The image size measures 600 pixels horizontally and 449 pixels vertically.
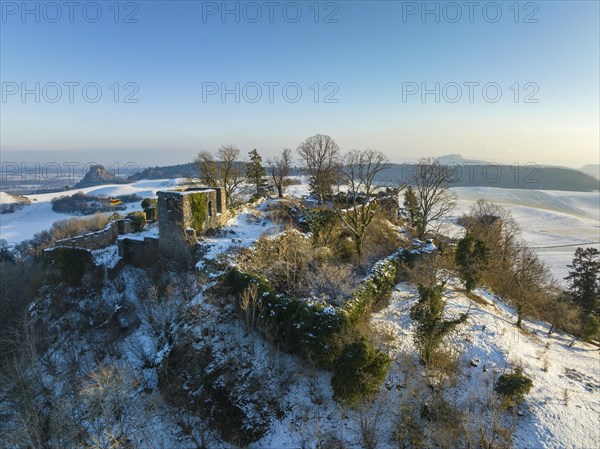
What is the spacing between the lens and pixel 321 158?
34719mm

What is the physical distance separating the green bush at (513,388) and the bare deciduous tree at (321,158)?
79.3 feet

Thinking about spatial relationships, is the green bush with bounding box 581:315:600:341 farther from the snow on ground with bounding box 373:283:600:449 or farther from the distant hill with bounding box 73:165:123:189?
the distant hill with bounding box 73:165:123:189

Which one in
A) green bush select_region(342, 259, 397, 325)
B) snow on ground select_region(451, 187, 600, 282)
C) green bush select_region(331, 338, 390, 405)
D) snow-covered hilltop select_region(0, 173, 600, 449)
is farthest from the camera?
snow on ground select_region(451, 187, 600, 282)

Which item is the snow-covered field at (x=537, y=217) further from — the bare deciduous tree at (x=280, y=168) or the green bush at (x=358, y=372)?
the green bush at (x=358, y=372)

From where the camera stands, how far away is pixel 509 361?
42.1 ft

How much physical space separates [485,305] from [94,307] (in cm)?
2276

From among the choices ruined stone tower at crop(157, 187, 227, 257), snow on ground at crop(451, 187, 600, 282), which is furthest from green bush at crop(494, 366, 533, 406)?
snow on ground at crop(451, 187, 600, 282)

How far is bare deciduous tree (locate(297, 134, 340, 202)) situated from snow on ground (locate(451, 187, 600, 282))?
84.0ft

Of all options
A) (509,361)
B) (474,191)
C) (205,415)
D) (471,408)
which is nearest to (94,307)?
(205,415)

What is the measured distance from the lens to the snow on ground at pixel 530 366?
1015 cm

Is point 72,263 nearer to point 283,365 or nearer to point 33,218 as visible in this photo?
point 283,365

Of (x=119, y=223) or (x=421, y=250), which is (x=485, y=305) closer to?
(x=421, y=250)

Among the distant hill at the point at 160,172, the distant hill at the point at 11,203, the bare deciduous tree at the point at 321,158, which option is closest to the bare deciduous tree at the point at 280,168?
the bare deciduous tree at the point at 321,158

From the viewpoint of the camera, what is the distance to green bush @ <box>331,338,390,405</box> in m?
9.78
